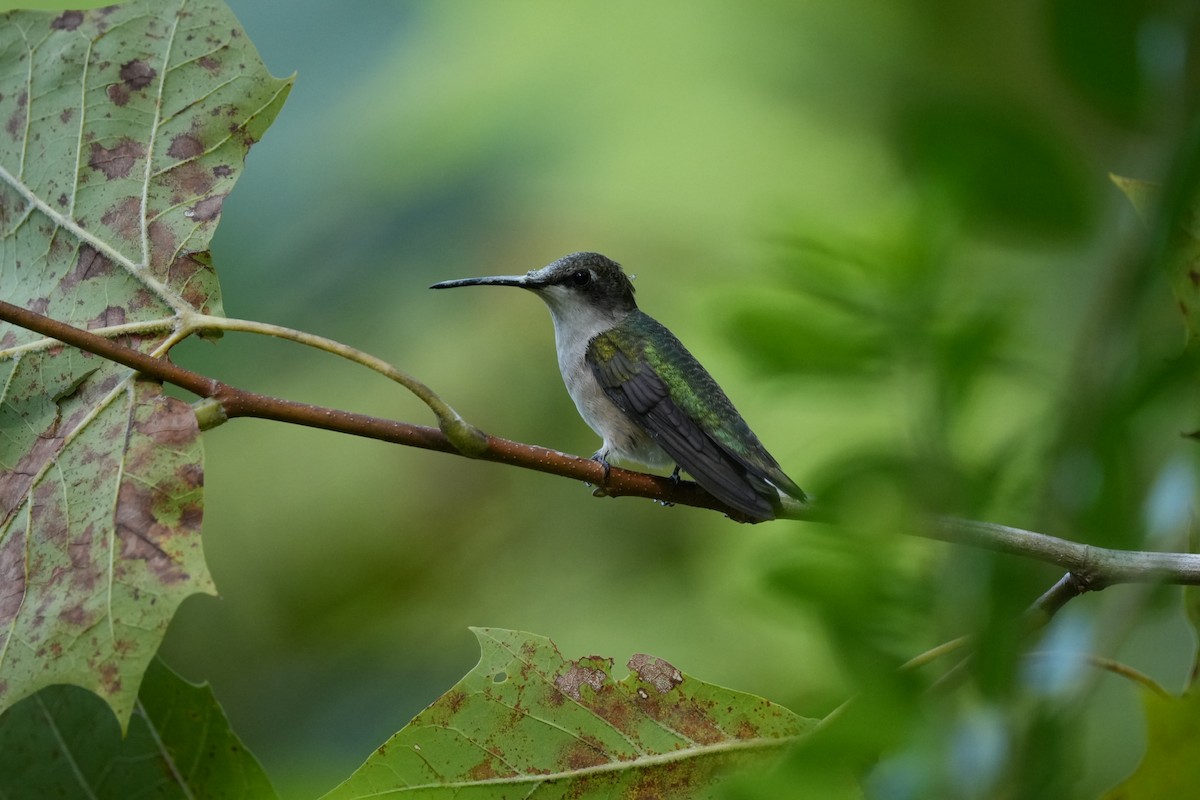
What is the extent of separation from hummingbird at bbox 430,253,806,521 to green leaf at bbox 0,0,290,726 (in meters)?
0.56

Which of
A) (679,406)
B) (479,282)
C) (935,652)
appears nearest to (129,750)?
(479,282)

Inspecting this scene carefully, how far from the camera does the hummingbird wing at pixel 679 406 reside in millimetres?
1601

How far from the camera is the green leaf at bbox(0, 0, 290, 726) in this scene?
1021 mm

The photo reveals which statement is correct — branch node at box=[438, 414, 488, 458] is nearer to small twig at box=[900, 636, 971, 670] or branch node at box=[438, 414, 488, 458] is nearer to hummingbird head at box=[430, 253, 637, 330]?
small twig at box=[900, 636, 971, 670]

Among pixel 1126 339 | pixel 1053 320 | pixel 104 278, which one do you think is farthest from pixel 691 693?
pixel 1126 339

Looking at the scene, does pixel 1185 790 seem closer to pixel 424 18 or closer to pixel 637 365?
pixel 637 365

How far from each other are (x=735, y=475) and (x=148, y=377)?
31.0 inches

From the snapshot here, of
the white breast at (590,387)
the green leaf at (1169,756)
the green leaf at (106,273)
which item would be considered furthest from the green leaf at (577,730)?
the white breast at (590,387)

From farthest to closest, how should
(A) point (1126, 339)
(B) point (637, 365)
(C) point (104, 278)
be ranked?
(B) point (637, 365) < (C) point (104, 278) < (A) point (1126, 339)

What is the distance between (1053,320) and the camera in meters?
0.61

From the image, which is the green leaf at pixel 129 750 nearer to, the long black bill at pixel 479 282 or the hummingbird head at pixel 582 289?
the long black bill at pixel 479 282

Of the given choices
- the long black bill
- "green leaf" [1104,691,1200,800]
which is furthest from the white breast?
"green leaf" [1104,691,1200,800]

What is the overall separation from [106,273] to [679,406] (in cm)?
95

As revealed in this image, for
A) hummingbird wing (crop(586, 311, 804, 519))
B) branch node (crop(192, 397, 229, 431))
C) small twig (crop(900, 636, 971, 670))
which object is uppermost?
→ small twig (crop(900, 636, 971, 670))
